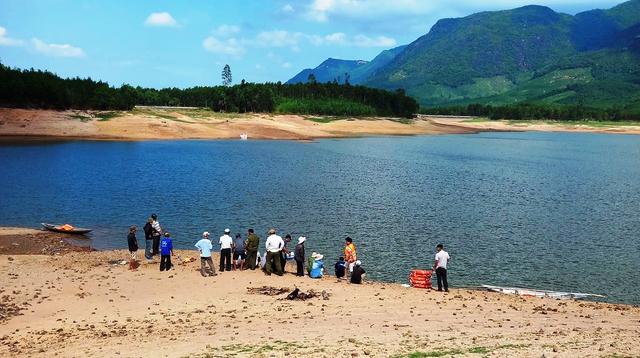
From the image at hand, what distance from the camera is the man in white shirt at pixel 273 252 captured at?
2577cm

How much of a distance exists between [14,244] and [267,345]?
70.6 ft

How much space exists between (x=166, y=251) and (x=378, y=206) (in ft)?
80.4

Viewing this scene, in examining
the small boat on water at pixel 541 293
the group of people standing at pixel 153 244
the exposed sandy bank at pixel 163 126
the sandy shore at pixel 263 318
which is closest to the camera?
the sandy shore at pixel 263 318

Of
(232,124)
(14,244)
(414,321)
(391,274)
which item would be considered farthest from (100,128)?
(414,321)

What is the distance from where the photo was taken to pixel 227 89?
172750mm

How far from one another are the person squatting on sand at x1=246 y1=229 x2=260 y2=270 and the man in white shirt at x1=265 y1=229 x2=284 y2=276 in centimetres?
88

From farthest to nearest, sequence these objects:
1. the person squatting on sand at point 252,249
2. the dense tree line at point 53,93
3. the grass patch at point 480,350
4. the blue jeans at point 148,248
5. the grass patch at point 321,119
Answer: the grass patch at point 321,119 < the dense tree line at point 53,93 < the blue jeans at point 148,248 < the person squatting on sand at point 252,249 < the grass patch at point 480,350

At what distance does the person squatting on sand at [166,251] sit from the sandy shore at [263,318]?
1.73 ft

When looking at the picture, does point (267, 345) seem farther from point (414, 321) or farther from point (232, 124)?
point (232, 124)

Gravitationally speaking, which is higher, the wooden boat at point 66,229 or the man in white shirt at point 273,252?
the man in white shirt at point 273,252

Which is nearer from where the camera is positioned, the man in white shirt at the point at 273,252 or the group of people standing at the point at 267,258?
the group of people standing at the point at 267,258

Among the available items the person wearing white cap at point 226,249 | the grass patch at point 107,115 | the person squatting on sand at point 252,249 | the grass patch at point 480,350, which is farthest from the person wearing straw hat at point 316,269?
the grass patch at point 107,115

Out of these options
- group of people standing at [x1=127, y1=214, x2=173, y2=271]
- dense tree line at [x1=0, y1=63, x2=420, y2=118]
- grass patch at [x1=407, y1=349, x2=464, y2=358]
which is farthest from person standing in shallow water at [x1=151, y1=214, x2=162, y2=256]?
dense tree line at [x1=0, y1=63, x2=420, y2=118]

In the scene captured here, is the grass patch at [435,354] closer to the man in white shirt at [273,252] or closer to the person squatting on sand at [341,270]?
the person squatting on sand at [341,270]
